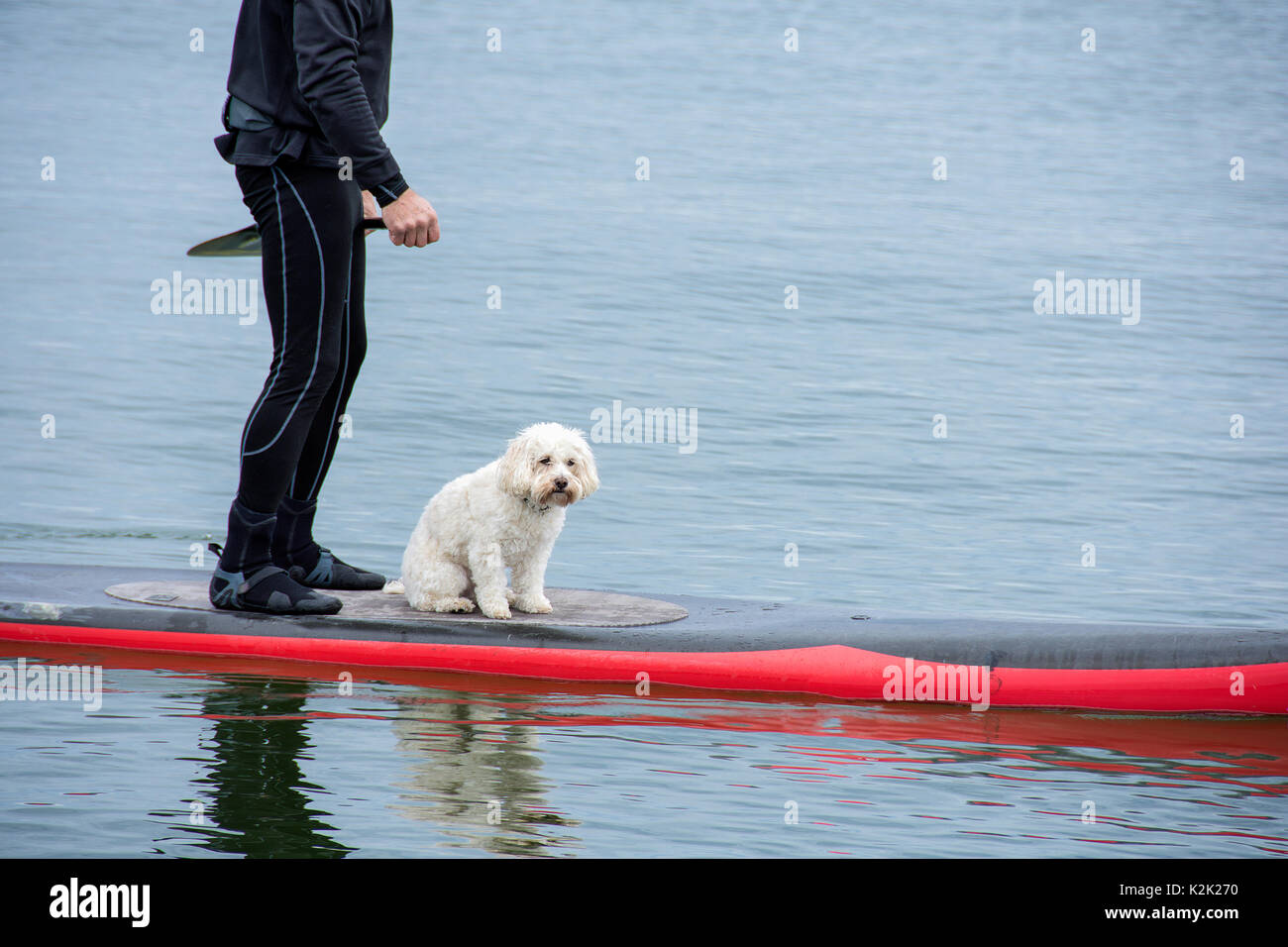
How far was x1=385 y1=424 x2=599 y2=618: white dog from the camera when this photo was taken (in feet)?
16.8

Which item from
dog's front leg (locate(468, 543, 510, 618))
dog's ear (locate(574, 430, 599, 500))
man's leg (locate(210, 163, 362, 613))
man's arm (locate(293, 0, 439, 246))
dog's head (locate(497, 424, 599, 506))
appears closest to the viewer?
man's arm (locate(293, 0, 439, 246))

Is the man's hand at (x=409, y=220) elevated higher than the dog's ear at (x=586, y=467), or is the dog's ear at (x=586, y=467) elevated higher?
the man's hand at (x=409, y=220)

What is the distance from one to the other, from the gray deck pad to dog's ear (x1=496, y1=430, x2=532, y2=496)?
1.77 feet

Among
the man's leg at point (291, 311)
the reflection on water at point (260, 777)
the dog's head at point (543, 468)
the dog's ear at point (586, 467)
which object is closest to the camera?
the reflection on water at point (260, 777)

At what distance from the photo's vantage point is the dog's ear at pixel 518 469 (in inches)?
201

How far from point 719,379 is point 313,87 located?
34.0ft

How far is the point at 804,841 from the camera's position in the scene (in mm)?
4121

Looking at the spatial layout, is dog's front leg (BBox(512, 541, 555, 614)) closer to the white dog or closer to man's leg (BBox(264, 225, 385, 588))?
the white dog

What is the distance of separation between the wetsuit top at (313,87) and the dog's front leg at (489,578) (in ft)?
4.11

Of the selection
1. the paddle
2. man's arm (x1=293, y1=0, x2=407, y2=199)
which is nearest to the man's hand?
man's arm (x1=293, y1=0, x2=407, y2=199)

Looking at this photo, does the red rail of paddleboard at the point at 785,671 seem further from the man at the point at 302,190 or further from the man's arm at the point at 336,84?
the man's arm at the point at 336,84

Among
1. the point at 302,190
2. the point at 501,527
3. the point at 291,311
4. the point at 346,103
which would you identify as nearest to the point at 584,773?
the point at 501,527

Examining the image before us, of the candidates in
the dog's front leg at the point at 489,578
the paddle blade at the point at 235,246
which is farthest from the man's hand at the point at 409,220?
the dog's front leg at the point at 489,578

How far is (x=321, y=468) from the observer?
18.1 ft
